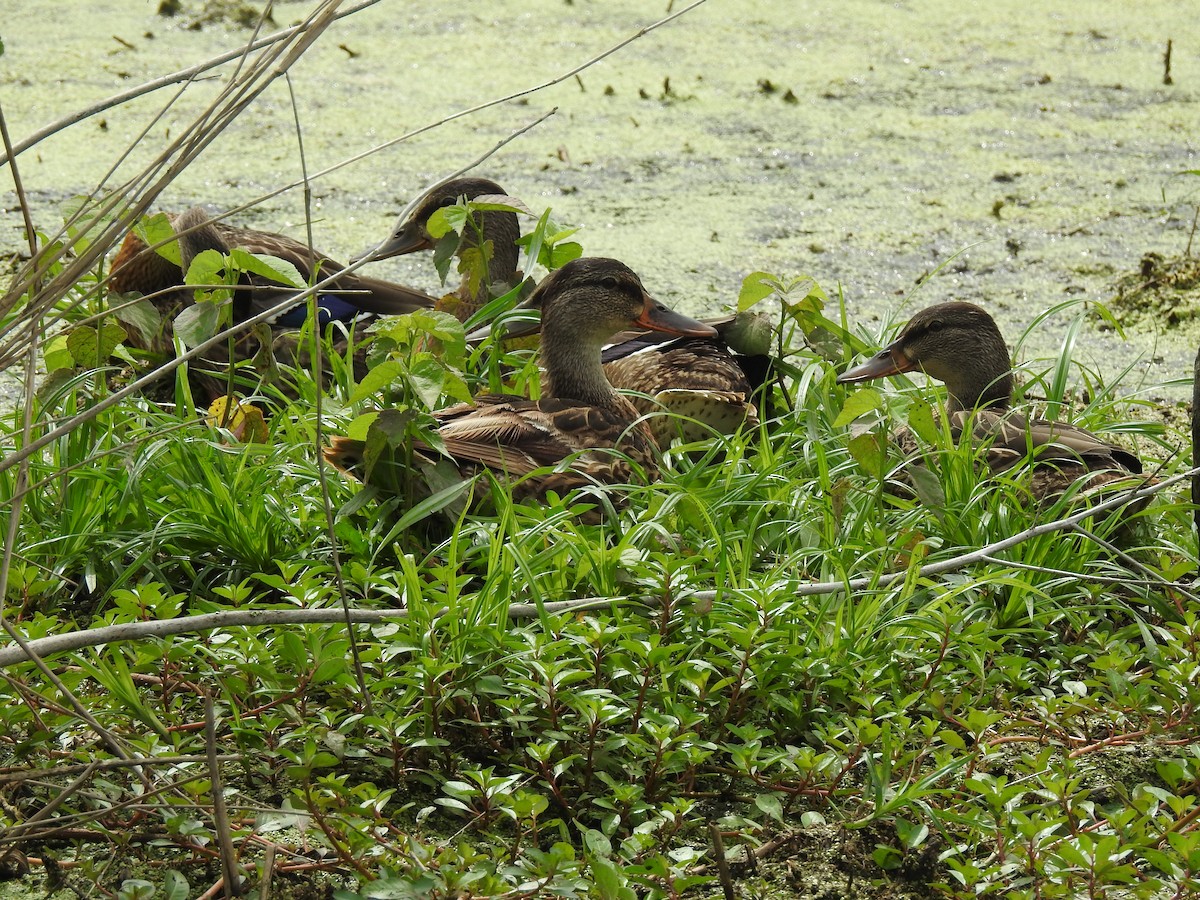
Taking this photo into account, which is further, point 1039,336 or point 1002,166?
point 1002,166

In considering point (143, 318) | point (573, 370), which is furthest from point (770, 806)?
point (143, 318)

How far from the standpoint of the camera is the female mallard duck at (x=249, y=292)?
3713mm

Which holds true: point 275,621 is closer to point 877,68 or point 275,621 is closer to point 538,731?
point 538,731

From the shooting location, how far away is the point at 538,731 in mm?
2211

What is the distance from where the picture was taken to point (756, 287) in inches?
127

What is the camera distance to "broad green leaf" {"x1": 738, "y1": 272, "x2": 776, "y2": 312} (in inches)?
126

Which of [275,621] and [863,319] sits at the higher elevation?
[275,621]

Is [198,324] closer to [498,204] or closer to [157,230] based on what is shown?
[157,230]

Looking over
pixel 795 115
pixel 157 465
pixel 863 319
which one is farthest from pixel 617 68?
pixel 157 465

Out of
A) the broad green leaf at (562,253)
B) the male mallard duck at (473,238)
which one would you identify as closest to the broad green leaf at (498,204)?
the male mallard duck at (473,238)

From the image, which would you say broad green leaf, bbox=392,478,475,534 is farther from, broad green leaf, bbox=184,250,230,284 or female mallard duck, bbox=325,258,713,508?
broad green leaf, bbox=184,250,230,284

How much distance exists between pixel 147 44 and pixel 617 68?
2.42m

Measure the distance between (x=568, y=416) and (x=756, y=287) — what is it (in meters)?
0.58

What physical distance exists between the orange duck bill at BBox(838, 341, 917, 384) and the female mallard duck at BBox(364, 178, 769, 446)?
0.25 meters
